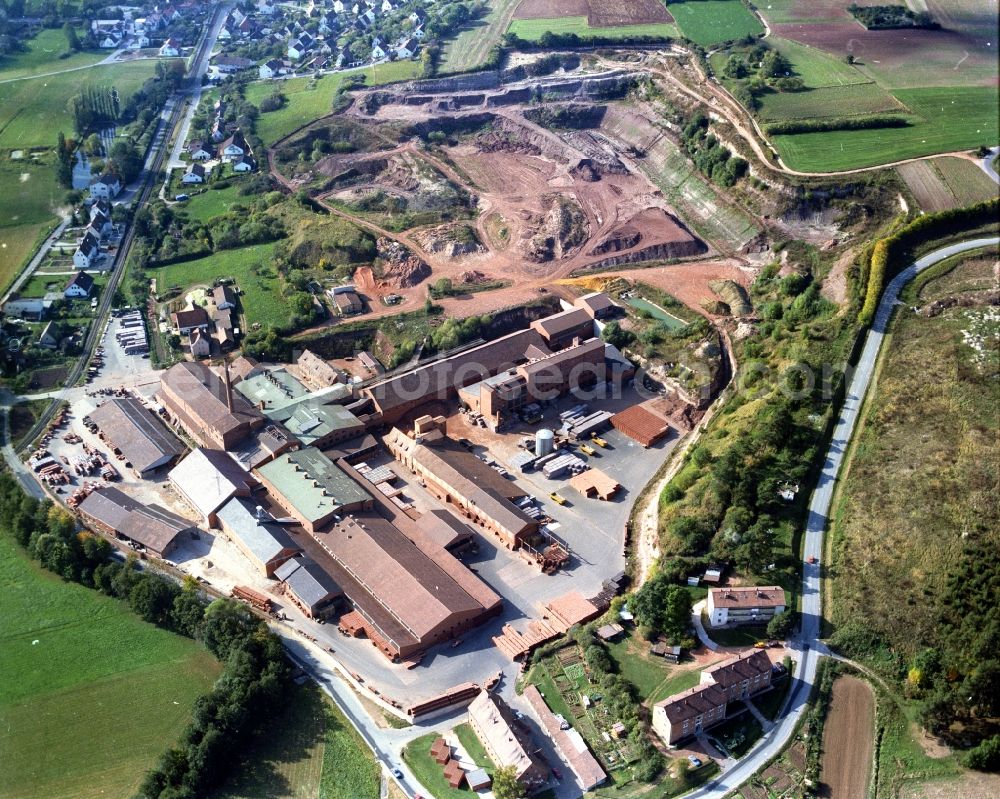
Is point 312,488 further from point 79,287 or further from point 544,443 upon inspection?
point 79,287

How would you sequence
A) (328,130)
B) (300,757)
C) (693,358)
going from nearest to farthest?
(300,757) → (693,358) → (328,130)

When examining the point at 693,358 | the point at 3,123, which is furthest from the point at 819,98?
the point at 3,123

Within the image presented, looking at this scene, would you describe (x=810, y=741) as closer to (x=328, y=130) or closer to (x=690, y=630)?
(x=690, y=630)

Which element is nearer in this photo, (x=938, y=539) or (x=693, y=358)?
(x=938, y=539)

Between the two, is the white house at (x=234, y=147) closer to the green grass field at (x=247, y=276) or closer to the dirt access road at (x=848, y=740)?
the green grass field at (x=247, y=276)

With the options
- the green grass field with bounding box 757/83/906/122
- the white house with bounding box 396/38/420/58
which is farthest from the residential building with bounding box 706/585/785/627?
the white house with bounding box 396/38/420/58

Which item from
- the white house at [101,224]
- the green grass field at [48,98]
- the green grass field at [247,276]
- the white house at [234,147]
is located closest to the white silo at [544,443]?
the green grass field at [247,276]

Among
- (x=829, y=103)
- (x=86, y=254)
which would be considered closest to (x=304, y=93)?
(x=86, y=254)
